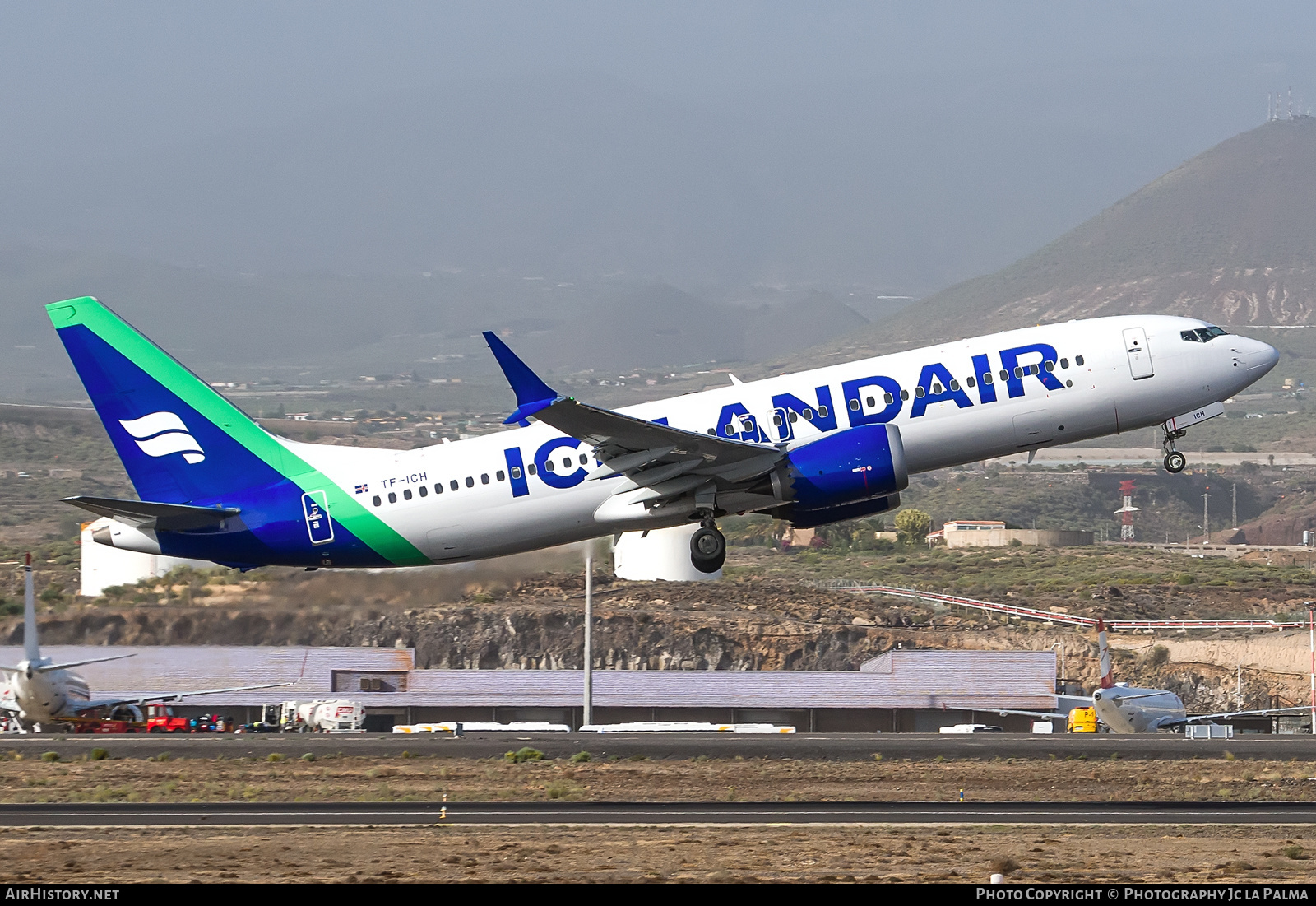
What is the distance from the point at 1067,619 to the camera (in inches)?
3733

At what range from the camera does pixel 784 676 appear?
75.8 m

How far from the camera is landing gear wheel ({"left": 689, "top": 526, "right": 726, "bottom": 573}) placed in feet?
138

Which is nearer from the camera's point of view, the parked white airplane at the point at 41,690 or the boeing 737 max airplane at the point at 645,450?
the boeing 737 max airplane at the point at 645,450

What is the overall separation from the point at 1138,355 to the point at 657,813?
17.4 metres

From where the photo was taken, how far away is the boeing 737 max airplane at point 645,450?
4097 centimetres

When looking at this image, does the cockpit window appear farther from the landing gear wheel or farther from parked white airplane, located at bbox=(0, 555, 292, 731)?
parked white airplane, located at bbox=(0, 555, 292, 731)

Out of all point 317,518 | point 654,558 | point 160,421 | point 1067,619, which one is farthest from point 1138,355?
point 1067,619

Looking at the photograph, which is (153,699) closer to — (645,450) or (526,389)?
(645,450)

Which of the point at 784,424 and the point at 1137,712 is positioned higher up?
the point at 784,424

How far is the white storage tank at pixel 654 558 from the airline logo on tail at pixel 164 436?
47461 millimetres

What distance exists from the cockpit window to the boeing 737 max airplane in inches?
2.2

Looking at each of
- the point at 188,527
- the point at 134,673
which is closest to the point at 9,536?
the point at 134,673

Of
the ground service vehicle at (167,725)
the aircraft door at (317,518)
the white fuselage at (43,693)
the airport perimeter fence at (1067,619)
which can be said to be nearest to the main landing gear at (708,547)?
the aircraft door at (317,518)

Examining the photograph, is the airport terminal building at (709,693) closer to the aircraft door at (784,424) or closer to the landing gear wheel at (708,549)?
the landing gear wheel at (708,549)
